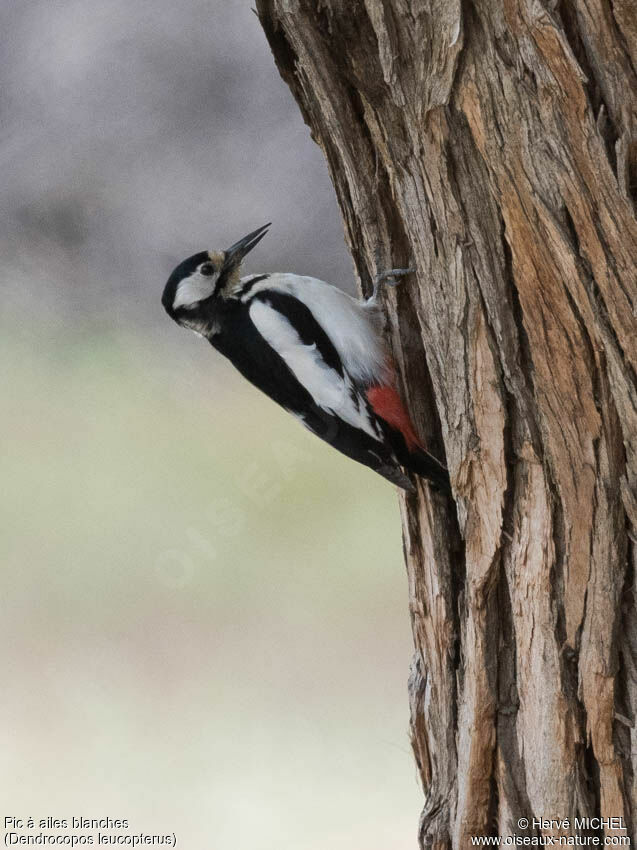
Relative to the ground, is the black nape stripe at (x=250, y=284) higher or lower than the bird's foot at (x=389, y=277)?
higher

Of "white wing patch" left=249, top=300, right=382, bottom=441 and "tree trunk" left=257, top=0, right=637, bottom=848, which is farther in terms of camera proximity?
"white wing patch" left=249, top=300, right=382, bottom=441

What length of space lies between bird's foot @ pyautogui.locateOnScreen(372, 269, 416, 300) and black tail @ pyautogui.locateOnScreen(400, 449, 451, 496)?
31 cm

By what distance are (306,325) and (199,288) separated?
1.00ft

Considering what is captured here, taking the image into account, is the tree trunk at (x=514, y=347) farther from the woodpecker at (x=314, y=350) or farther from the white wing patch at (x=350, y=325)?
the white wing patch at (x=350, y=325)

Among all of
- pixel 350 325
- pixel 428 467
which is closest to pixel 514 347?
pixel 428 467

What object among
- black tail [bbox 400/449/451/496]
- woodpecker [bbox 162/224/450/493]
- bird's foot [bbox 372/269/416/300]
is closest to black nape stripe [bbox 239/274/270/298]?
woodpecker [bbox 162/224/450/493]

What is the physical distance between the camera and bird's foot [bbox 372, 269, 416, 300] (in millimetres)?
1537

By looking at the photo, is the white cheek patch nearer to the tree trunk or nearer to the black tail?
the tree trunk

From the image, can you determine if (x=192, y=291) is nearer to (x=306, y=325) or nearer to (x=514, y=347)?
(x=306, y=325)

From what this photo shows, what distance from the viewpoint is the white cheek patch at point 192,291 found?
6.46ft

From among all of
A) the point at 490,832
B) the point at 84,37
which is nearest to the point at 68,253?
the point at 84,37

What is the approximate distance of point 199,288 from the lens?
199 centimetres

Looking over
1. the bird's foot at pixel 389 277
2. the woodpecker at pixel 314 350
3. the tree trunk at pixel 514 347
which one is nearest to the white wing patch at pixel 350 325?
the woodpecker at pixel 314 350

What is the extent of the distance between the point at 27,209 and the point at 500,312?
254cm
